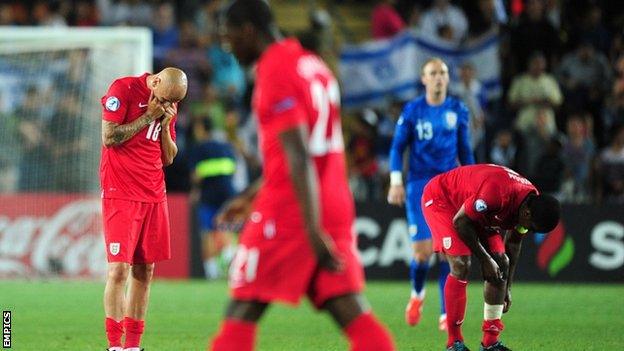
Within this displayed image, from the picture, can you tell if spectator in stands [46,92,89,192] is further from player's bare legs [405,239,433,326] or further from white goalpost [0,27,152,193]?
player's bare legs [405,239,433,326]

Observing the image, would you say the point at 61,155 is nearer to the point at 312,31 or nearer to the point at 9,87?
the point at 9,87

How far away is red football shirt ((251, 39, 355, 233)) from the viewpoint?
5.34 meters

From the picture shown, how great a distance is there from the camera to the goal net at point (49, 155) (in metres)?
17.6

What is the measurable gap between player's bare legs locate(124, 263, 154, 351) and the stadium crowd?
923 cm

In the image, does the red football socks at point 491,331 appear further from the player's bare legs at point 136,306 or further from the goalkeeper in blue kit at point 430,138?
the goalkeeper in blue kit at point 430,138

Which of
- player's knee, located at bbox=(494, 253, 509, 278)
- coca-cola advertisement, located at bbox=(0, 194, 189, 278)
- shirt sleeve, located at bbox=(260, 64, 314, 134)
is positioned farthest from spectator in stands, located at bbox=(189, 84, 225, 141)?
shirt sleeve, located at bbox=(260, 64, 314, 134)

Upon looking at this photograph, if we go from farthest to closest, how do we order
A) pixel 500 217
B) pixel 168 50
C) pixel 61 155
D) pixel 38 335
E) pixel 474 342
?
pixel 168 50
pixel 61 155
pixel 38 335
pixel 474 342
pixel 500 217

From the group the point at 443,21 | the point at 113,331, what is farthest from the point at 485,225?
the point at 443,21

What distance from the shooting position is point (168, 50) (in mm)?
20422

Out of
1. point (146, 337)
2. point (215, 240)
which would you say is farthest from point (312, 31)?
point (146, 337)

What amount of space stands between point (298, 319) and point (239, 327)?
7019mm

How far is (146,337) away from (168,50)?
34.8 ft

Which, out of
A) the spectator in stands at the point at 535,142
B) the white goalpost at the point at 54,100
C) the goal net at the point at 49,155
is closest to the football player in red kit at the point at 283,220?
the white goalpost at the point at 54,100

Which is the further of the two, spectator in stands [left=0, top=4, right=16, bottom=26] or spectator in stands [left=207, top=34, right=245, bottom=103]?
spectator in stands [left=0, top=4, right=16, bottom=26]
